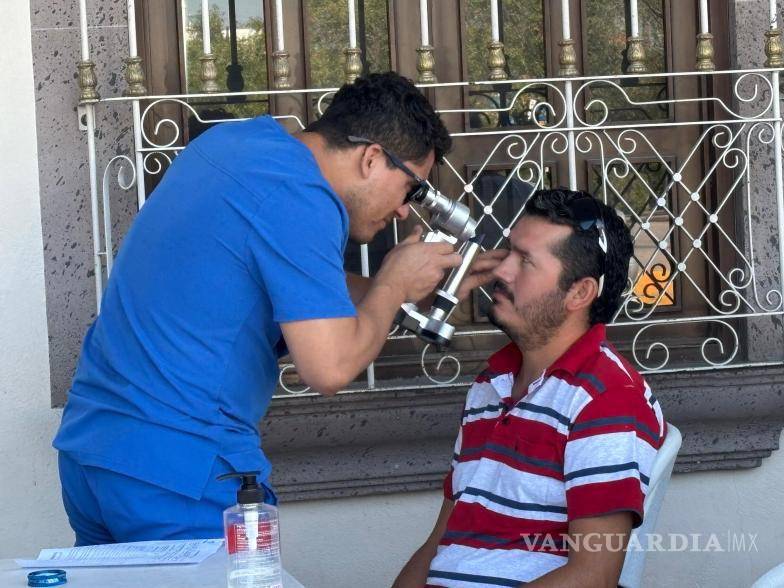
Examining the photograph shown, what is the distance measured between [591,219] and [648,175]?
1.12 metres

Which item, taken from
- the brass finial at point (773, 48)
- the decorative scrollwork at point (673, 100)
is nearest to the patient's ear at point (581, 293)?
the decorative scrollwork at point (673, 100)

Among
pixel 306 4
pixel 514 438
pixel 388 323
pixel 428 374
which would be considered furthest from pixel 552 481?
pixel 306 4

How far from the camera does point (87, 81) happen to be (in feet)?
10.3

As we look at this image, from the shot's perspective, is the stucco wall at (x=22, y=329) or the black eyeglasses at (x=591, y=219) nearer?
the black eyeglasses at (x=591, y=219)

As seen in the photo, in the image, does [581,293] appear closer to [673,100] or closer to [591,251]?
[591,251]

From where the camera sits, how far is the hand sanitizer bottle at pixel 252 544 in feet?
5.60

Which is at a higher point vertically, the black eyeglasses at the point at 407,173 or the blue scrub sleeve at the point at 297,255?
the black eyeglasses at the point at 407,173

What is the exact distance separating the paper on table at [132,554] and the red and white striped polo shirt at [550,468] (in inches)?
22.8

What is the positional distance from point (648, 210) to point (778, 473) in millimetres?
856

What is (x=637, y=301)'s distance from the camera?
134 inches

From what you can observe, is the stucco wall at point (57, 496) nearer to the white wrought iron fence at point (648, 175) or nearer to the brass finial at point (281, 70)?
the white wrought iron fence at point (648, 175)

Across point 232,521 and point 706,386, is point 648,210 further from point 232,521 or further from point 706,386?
point 232,521

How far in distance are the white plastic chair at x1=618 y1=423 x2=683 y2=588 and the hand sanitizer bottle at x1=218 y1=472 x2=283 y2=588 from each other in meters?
0.84

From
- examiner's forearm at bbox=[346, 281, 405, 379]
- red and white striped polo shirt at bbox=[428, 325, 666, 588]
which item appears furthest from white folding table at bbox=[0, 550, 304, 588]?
red and white striped polo shirt at bbox=[428, 325, 666, 588]
